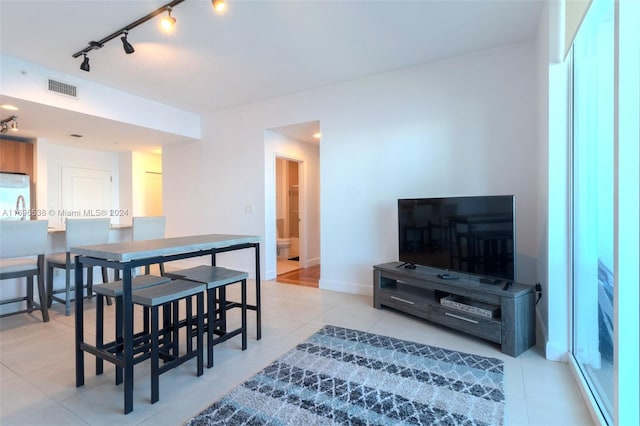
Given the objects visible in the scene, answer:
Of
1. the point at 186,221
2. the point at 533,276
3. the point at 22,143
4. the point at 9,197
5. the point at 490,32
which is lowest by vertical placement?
the point at 533,276

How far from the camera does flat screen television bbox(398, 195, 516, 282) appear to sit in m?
2.55

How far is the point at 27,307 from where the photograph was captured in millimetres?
3266

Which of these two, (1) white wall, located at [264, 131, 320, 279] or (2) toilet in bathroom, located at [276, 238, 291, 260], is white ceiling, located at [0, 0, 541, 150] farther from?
(2) toilet in bathroom, located at [276, 238, 291, 260]

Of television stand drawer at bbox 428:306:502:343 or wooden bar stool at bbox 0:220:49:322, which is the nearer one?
television stand drawer at bbox 428:306:502:343

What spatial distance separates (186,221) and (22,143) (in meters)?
2.98

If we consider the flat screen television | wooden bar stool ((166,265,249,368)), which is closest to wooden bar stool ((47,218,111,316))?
wooden bar stool ((166,265,249,368))

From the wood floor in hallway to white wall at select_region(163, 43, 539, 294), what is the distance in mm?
380

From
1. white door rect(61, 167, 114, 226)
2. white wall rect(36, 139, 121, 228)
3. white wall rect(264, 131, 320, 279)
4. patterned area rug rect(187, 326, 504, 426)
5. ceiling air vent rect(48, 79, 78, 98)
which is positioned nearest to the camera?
patterned area rug rect(187, 326, 504, 426)

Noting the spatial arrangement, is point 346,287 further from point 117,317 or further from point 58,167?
point 58,167

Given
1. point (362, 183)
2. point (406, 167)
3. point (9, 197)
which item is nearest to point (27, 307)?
point (9, 197)

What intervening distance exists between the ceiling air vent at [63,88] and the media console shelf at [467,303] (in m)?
4.27

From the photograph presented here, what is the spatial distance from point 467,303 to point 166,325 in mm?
2433

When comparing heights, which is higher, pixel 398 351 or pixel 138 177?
pixel 138 177

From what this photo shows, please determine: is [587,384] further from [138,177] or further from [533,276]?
[138,177]
